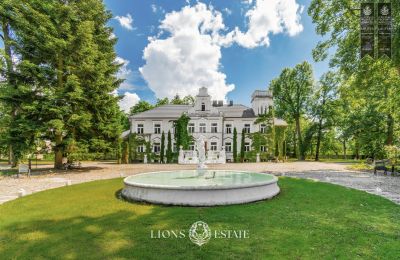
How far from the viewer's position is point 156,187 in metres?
7.21

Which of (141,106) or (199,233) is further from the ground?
(141,106)

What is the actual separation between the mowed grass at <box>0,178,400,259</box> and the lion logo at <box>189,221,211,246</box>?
4.8 inches

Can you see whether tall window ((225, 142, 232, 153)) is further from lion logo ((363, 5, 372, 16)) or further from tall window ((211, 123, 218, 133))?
lion logo ((363, 5, 372, 16))

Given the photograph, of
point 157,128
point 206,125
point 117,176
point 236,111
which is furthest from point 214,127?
point 117,176

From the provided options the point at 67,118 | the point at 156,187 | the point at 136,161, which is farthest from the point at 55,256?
the point at 136,161

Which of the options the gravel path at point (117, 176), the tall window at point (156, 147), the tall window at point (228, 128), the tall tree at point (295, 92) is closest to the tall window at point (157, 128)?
the tall window at point (156, 147)

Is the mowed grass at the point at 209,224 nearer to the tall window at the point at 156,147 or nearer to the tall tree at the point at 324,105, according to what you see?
the tall window at the point at 156,147

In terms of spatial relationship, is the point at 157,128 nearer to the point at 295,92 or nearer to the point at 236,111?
the point at 236,111

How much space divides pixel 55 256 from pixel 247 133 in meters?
31.0

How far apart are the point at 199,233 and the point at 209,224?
0.55 metres

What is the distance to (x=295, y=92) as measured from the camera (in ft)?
134

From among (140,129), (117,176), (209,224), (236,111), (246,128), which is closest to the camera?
(209,224)

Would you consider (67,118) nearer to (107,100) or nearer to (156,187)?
(107,100)

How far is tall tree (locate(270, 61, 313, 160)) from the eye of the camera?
1575 inches
